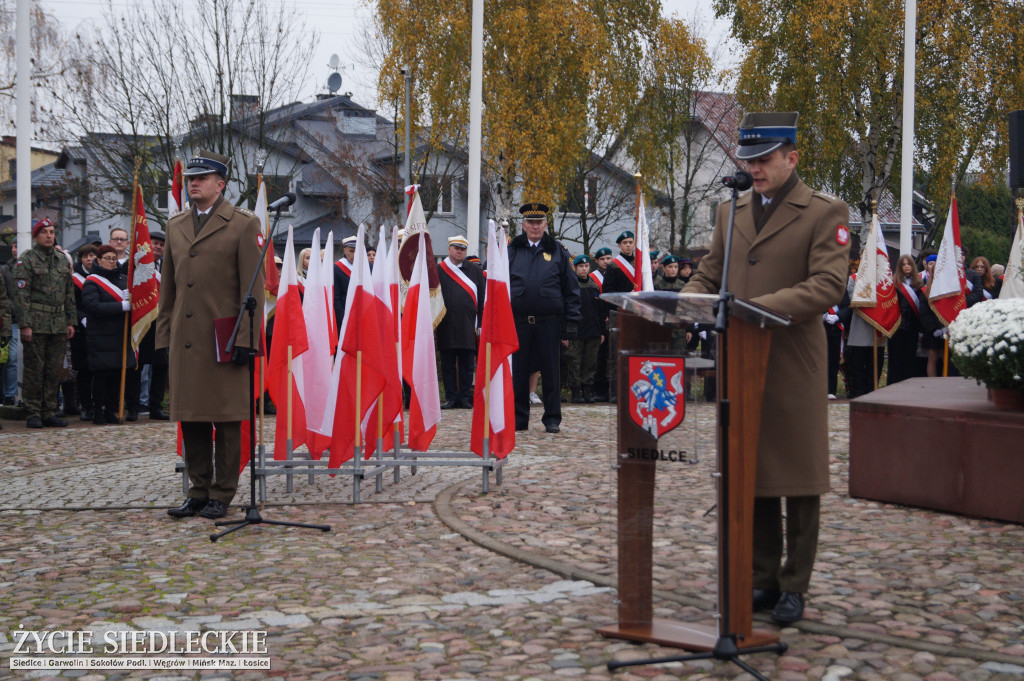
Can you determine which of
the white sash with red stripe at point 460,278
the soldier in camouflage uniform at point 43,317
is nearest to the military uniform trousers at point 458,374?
the white sash with red stripe at point 460,278

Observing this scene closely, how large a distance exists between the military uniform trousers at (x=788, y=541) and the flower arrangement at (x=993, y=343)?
303cm

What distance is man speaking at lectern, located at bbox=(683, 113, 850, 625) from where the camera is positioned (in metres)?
4.95

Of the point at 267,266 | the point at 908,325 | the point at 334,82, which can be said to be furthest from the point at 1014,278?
the point at 334,82

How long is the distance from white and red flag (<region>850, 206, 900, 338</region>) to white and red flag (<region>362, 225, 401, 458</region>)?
29.0ft

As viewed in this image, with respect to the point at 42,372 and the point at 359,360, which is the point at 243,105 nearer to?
the point at 42,372

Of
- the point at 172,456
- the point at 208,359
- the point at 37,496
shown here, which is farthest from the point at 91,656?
the point at 172,456

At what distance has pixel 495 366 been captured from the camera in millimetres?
8914

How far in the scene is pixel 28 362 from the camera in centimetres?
1347

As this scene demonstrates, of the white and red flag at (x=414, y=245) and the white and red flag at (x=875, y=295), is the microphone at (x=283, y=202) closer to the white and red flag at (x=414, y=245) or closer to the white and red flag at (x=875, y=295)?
the white and red flag at (x=414, y=245)

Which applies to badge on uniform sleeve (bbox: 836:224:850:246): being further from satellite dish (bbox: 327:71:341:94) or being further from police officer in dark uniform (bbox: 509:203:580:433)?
satellite dish (bbox: 327:71:341:94)

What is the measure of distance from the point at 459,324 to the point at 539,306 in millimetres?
3156

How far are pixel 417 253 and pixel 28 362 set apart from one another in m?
6.41

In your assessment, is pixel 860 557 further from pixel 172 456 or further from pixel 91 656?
pixel 172 456

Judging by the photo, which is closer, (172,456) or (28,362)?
(172,456)
